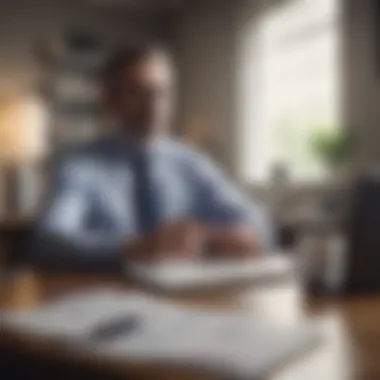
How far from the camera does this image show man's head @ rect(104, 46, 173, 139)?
38.5 inches

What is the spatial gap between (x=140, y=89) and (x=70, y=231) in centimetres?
22

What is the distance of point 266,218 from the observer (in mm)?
987

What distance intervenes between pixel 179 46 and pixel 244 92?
0.13m

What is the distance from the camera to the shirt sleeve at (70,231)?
37.7 inches

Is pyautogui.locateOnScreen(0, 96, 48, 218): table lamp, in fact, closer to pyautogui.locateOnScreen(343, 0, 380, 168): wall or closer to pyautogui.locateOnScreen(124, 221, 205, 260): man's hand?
pyautogui.locateOnScreen(124, 221, 205, 260): man's hand

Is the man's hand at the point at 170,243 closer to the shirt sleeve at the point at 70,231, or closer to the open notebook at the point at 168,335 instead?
the shirt sleeve at the point at 70,231

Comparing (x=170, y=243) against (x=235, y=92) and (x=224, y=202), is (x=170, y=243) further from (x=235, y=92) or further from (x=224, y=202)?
(x=235, y=92)

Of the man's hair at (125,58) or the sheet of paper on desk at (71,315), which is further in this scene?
the man's hair at (125,58)

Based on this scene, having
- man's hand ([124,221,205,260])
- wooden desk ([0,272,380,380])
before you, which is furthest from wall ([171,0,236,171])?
wooden desk ([0,272,380,380])

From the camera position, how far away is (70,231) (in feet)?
3.28

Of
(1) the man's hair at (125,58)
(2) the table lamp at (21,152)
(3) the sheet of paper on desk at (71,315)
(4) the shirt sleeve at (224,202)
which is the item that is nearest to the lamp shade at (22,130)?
(2) the table lamp at (21,152)

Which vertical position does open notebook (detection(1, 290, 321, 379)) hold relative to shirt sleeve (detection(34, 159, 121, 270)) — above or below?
below

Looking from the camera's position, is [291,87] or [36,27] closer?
[36,27]

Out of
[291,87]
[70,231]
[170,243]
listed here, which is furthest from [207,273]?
[291,87]
